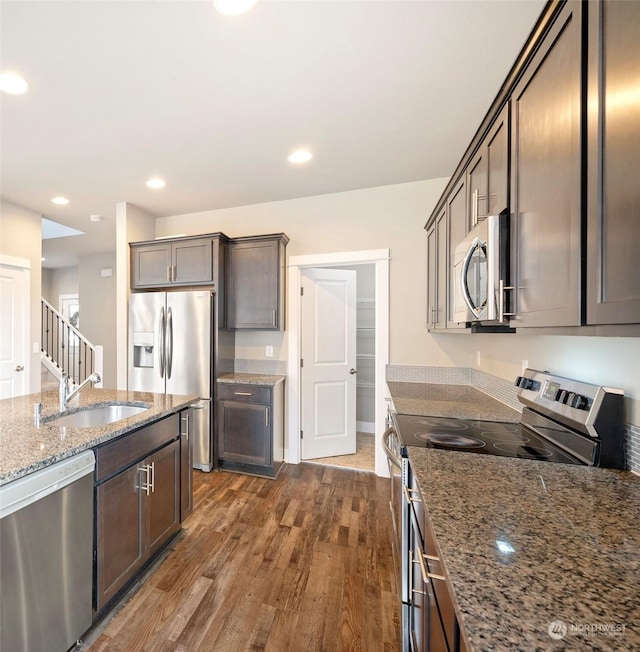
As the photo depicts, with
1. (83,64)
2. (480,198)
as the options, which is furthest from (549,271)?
(83,64)

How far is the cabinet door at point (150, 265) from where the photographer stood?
10.7 ft

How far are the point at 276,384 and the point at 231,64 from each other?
7.87 feet

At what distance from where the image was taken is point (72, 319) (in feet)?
23.1

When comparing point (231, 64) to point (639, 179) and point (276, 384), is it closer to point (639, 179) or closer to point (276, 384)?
point (639, 179)

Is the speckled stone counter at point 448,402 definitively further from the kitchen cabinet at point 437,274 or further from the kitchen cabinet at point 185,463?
the kitchen cabinet at point 185,463

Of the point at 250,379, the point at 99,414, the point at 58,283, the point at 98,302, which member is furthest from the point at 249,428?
the point at 58,283

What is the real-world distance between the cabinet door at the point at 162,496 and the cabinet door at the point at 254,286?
1.50 metres

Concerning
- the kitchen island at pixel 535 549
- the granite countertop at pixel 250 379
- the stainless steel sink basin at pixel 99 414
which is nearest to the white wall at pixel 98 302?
the granite countertop at pixel 250 379

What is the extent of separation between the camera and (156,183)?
9.49 feet

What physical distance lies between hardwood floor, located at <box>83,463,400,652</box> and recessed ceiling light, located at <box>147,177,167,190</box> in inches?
114

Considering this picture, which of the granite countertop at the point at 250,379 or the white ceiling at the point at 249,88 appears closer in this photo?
the white ceiling at the point at 249,88

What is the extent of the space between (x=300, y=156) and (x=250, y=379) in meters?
2.05

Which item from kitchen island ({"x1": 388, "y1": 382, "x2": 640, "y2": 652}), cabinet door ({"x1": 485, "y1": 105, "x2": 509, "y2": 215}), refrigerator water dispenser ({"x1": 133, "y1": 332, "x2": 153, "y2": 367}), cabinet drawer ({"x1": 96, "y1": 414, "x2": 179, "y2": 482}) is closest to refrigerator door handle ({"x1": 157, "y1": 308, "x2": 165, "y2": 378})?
refrigerator water dispenser ({"x1": 133, "y1": 332, "x2": 153, "y2": 367})

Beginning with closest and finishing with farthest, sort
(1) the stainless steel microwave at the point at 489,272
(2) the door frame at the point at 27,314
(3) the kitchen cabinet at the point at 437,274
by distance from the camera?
(1) the stainless steel microwave at the point at 489,272 → (3) the kitchen cabinet at the point at 437,274 → (2) the door frame at the point at 27,314
